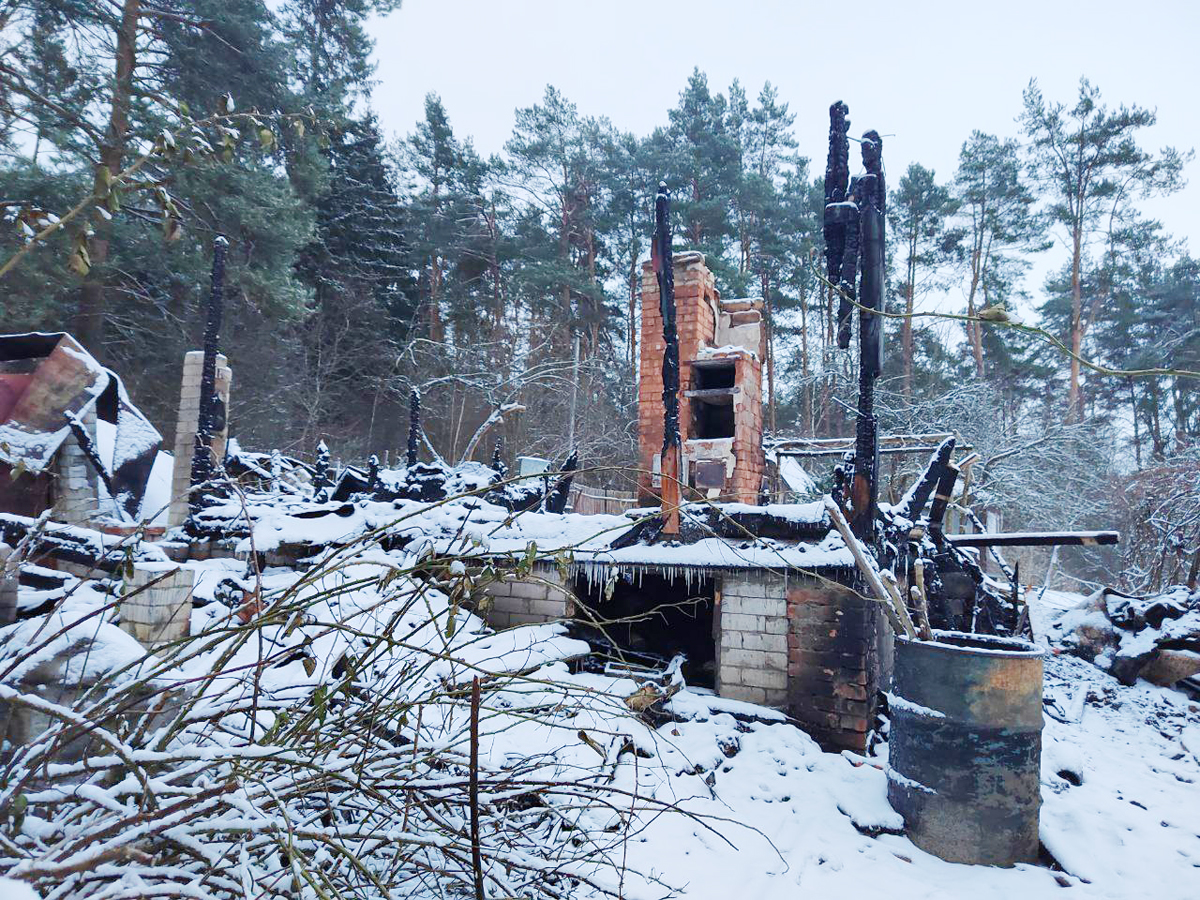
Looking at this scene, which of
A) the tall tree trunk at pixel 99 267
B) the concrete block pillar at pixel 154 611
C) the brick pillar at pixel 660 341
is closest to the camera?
the concrete block pillar at pixel 154 611

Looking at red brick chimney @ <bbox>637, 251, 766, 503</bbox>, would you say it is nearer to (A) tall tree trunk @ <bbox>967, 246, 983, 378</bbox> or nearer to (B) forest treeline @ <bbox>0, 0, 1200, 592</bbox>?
(B) forest treeline @ <bbox>0, 0, 1200, 592</bbox>

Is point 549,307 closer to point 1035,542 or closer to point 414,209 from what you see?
point 414,209

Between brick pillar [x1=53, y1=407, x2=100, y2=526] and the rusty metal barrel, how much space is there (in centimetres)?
745

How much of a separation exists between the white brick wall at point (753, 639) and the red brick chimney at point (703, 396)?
8.42 feet

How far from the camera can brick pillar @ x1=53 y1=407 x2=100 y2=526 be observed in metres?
6.40

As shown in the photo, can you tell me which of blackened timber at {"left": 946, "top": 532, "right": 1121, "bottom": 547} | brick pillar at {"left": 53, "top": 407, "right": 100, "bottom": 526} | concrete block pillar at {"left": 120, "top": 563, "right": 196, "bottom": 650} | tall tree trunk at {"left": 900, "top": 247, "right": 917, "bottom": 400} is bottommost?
concrete block pillar at {"left": 120, "top": 563, "right": 196, "bottom": 650}

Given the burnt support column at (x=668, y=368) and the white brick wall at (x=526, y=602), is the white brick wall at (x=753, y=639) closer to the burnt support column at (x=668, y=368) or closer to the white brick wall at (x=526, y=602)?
the burnt support column at (x=668, y=368)

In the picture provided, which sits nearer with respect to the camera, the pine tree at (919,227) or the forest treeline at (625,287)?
the forest treeline at (625,287)

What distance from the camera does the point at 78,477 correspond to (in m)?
6.54

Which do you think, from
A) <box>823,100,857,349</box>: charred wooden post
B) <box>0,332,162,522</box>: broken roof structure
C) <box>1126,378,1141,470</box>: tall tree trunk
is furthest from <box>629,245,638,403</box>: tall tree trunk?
<box>1126,378,1141,470</box>: tall tree trunk

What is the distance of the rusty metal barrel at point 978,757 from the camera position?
3549 mm

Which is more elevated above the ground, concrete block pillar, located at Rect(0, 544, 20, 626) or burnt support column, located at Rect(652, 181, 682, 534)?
burnt support column, located at Rect(652, 181, 682, 534)

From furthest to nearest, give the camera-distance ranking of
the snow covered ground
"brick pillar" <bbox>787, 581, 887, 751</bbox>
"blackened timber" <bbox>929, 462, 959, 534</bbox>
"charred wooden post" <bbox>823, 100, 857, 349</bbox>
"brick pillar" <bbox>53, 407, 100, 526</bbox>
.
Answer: "brick pillar" <bbox>53, 407, 100, 526</bbox>
"blackened timber" <bbox>929, 462, 959, 534</bbox>
"charred wooden post" <bbox>823, 100, 857, 349</bbox>
"brick pillar" <bbox>787, 581, 887, 751</bbox>
the snow covered ground

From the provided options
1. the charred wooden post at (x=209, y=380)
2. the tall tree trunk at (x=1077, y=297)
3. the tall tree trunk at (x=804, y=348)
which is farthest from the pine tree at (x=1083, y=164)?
the charred wooden post at (x=209, y=380)
